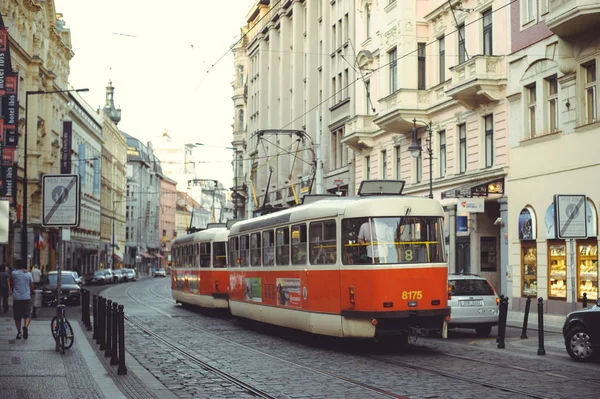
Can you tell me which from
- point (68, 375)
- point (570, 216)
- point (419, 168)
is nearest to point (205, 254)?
point (419, 168)

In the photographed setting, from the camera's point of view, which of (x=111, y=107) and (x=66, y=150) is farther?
(x=111, y=107)

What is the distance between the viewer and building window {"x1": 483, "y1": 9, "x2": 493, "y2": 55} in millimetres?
33688

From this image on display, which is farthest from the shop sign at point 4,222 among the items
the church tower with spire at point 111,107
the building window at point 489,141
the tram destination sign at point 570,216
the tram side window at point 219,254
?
the church tower with spire at point 111,107

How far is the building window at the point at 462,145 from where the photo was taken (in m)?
35.4

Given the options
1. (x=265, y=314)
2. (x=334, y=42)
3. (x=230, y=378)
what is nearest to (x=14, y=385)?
(x=230, y=378)

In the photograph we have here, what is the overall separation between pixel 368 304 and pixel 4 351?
23.2 feet

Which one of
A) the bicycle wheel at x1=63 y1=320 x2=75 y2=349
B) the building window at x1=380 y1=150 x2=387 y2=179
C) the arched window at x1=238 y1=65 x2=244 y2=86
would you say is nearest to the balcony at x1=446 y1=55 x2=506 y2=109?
the building window at x1=380 y1=150 x2=387 y2=179

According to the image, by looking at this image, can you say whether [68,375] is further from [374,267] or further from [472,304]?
[472,304]

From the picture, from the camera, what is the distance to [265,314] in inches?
870

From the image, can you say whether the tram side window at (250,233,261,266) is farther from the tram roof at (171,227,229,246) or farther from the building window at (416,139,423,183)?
the building window at (416,139,423,183)

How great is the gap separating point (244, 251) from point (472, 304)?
638cm

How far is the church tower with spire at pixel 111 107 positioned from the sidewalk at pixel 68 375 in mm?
117460

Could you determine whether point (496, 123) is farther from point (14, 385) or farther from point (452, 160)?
point (14, 385)

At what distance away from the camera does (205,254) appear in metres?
31.0
